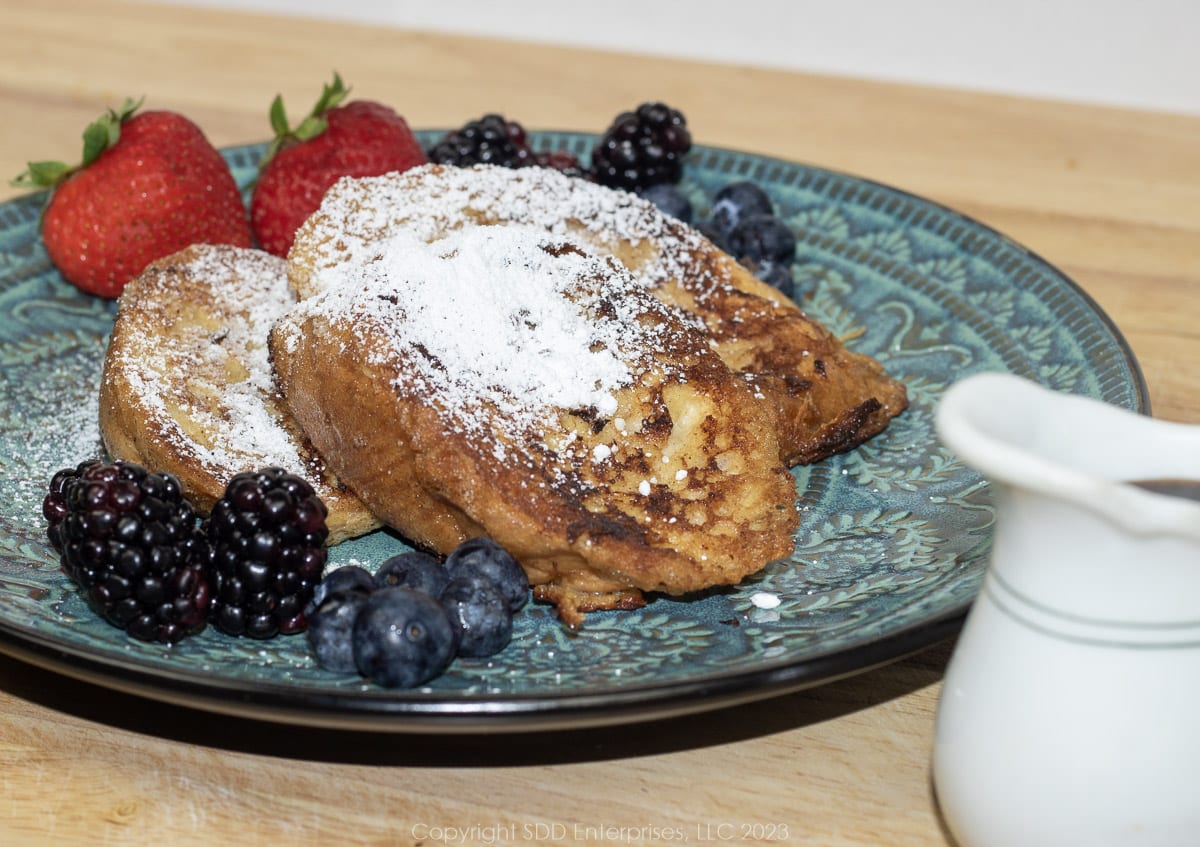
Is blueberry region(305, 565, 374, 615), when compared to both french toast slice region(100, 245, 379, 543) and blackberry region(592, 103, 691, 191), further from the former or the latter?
blackberry region(592, 103, 691, 191)

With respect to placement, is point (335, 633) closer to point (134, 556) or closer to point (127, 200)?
point (134, 556)

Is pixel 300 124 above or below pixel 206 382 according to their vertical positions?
above

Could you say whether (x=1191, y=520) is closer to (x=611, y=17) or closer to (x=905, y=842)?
(x=905, y=842)

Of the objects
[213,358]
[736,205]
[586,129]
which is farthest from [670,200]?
[213,358]

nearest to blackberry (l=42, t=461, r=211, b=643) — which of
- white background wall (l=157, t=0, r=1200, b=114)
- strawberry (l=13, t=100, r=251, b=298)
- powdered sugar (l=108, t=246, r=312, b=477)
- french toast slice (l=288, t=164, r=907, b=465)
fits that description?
powdered sugar (l=108, t=246, r=312, b=477)

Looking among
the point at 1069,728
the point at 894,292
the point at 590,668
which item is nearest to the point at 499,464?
the point at 590,668

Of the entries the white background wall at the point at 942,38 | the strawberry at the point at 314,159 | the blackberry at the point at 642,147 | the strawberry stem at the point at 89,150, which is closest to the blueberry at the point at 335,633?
the strawberry at the point at 314,159

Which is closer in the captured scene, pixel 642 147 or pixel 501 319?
pixel 501 319
